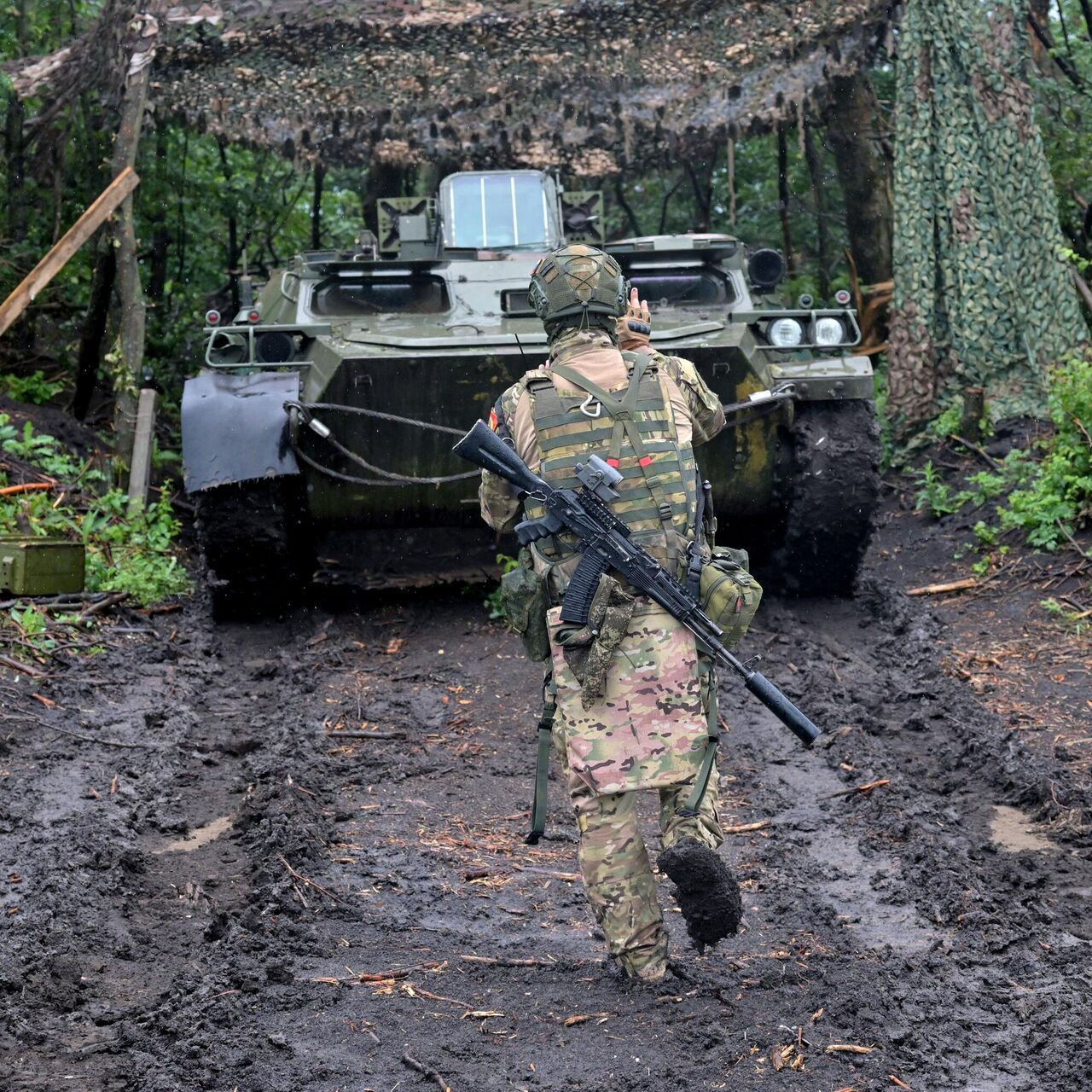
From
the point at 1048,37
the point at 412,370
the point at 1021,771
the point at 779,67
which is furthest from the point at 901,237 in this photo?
the point at 1021,771

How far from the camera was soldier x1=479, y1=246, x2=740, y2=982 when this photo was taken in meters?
3.89

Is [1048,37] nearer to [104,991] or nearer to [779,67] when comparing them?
[779,67]

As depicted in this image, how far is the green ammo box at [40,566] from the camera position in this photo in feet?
25.9

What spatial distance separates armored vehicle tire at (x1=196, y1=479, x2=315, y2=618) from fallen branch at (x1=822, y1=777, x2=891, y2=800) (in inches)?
136

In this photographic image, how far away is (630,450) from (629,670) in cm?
56

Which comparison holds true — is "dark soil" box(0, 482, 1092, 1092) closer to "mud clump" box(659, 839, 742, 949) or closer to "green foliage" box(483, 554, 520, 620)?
"mud clump" box(659, 839, 742, 949)

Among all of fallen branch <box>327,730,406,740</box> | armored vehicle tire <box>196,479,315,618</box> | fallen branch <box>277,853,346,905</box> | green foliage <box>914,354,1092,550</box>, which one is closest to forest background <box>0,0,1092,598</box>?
green foliage <box>914,354,1092,550</box>

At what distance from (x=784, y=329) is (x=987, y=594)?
1.79m

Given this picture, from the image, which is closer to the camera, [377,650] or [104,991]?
[104,991]

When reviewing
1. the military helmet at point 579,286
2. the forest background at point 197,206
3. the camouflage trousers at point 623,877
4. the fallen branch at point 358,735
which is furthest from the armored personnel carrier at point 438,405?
the camouflage trousers at point 623,877

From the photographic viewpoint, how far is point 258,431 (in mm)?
7586

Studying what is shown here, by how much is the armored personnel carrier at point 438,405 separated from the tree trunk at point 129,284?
1738 mm

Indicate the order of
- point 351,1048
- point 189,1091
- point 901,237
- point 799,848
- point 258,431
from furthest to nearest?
1. point 901,237
2. point 258,431
3. point 799,848
4. point 351,1048
5. point 189,1091

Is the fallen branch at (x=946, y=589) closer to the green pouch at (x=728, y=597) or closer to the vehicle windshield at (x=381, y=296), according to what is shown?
the vehicle windshield at (x=381, y=296)
